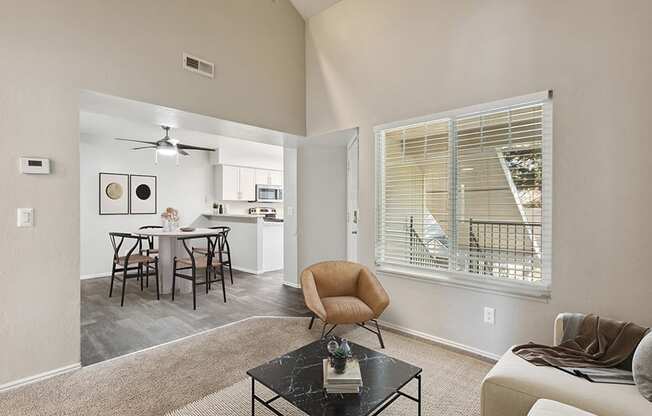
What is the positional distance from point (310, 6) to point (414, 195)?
2.59m

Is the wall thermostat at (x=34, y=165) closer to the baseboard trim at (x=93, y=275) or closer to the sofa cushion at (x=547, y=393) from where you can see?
the sofa cushion at (x=547, y=393)

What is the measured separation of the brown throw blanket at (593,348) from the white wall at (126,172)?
21.2 ft

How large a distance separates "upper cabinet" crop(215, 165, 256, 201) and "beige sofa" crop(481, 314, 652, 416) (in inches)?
260

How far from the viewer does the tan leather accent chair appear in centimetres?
286

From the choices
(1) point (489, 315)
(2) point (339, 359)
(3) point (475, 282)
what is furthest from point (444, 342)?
(2) point (339, 359)

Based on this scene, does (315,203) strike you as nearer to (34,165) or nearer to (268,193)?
(34,165)

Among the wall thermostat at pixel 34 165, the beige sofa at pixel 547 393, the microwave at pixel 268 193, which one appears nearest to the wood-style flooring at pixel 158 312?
the wall thermostat at pixel 34 165

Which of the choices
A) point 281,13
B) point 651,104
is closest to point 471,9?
point 651,104

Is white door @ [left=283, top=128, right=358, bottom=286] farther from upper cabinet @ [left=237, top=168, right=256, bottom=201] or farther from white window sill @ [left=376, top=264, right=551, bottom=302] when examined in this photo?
upper cabinet @ [left=237, top=168, right=256, bottom=201]

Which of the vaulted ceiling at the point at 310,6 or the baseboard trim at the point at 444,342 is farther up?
the vaulted ceiling at the point at 310,6

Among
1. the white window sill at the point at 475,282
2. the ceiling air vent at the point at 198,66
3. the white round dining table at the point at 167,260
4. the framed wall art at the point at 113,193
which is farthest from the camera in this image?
the framed wall art at the point at 113,193

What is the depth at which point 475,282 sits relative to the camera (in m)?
2.87

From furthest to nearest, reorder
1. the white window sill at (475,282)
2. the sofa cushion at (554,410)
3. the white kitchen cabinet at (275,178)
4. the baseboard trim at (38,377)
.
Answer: the white kitchen cabinet at (275,178)
the white window sill at (475,282)
the baseboard trim at (38,377)
the sofa cushion at (554,410)

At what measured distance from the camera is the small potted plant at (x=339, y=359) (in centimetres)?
170
